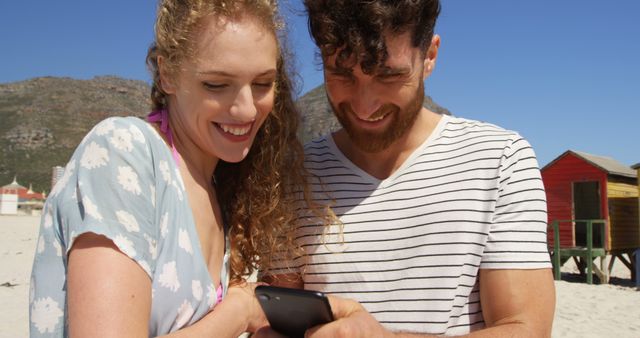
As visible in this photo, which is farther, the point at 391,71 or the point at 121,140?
the point at 391,71

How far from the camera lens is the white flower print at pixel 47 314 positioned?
1771 mm

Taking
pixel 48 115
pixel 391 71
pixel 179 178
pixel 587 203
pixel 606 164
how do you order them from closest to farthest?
pixel 179 178 → pixel 391 71 → pixel 606 164 → pixel 587 203 → pixel 48 115

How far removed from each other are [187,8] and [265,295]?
1.11 meters

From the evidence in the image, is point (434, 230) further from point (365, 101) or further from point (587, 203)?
point (587, 203)

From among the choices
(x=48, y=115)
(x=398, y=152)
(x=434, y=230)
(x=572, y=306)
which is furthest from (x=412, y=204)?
(x=48, y=115)

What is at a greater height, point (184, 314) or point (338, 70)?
point (338, 70)

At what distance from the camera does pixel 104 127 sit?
1.84 metres

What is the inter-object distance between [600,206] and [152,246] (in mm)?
20620

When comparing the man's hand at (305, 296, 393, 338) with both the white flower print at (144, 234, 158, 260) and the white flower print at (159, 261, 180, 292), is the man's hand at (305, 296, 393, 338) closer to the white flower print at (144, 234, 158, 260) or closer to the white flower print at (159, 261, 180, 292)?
the white flower print at (159, 261, 180, 292)

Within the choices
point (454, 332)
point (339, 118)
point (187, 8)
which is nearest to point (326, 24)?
point (339, 118)

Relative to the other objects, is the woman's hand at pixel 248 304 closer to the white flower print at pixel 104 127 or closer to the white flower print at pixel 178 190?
the white flower print at pixel 178 190

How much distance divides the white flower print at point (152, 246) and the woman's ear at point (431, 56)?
1620mm

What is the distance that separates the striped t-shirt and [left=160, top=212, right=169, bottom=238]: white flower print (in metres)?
0.94

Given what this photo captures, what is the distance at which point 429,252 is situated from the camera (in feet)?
8.03
